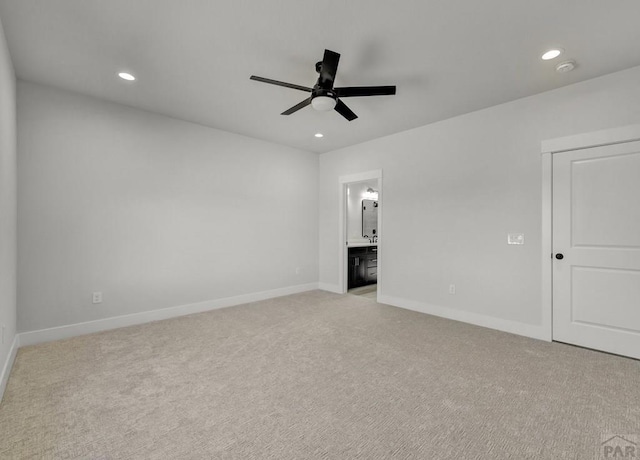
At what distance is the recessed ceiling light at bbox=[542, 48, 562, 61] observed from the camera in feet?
8.12

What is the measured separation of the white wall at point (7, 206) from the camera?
7.24ft

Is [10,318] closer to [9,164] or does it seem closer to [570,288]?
[9,164]

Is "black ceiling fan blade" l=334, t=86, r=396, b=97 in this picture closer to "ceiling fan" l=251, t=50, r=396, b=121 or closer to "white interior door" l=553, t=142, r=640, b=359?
"ceiling fan" l=251, t=50, r=396, b=121

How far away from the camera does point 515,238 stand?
3.42m

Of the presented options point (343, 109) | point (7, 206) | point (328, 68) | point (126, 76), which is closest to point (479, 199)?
point (343, 109)

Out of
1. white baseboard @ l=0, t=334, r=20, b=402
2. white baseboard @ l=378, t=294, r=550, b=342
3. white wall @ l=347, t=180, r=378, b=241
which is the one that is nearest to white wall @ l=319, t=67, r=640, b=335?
white baseboard @ l=378, t=294, r=550, b=342

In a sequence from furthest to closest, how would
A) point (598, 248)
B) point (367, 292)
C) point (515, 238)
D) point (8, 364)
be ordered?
point (367, 292) → point (515, 238) → point (598, 248) → point (8, 364)

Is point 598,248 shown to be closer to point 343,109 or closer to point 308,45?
point 343,109

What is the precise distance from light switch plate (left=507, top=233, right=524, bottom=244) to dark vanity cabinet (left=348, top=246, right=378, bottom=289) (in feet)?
9.05

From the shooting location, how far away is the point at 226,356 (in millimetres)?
2779

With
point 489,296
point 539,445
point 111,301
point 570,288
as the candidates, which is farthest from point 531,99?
point 111,301

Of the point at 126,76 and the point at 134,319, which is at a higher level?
the point at 126,76

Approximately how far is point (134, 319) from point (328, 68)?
365 centimetres

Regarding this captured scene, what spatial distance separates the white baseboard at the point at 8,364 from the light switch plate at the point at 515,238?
480 centimetres
